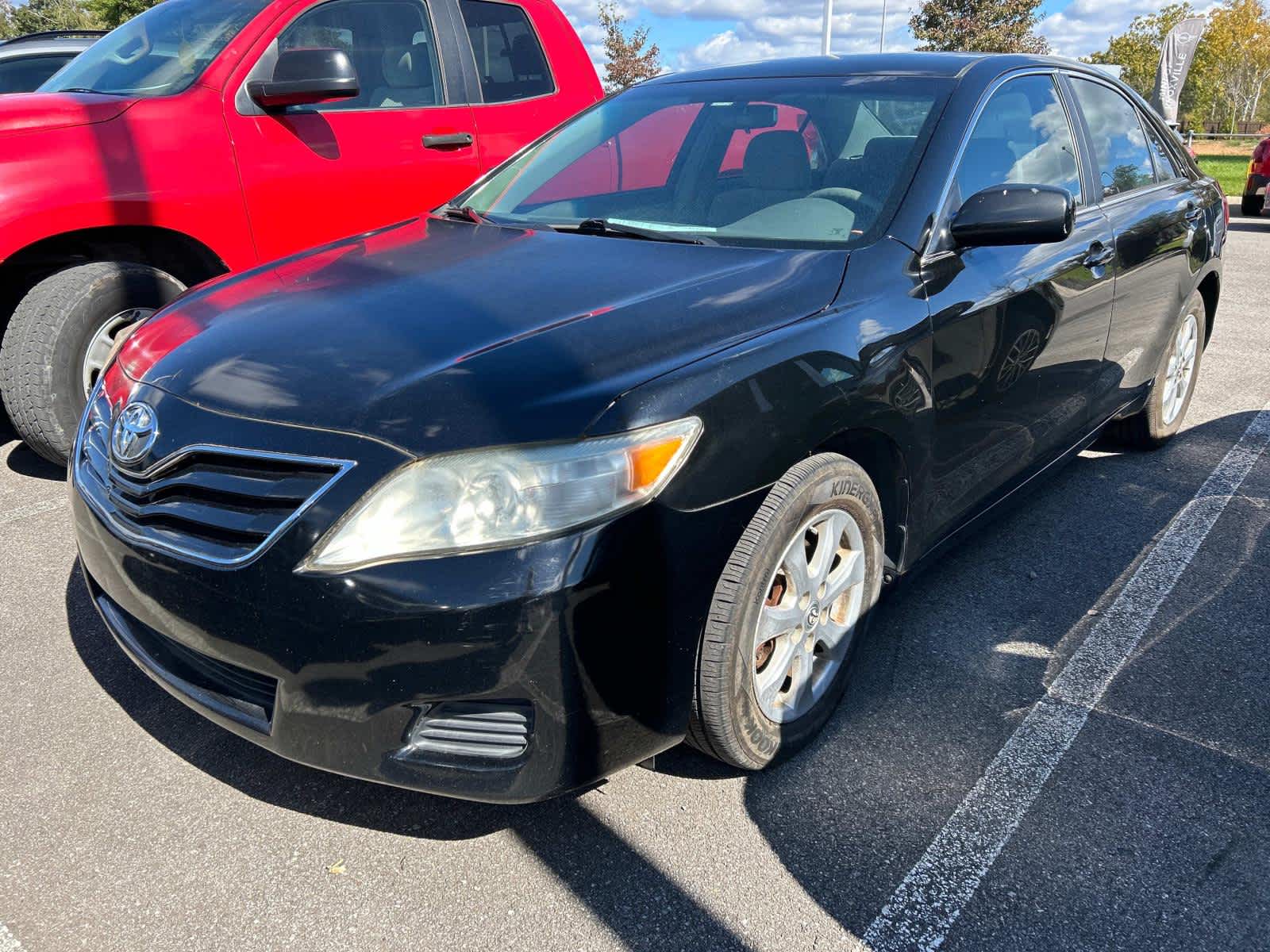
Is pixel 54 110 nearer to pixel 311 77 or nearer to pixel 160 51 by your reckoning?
pixel 160 51

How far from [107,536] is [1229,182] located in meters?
22.5

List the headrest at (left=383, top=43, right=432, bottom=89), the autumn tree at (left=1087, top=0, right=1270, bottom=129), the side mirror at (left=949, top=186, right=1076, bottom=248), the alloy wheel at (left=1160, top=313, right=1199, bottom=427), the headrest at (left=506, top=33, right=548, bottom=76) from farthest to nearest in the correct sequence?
the autumn tree at (left=1087, top=0, right=1270, bottom=129), the headrest at (left=506, top=33, right=548, bottom=76), the headrest at (left=383, top=43, right=432, bottom=89), the alloy wheel at (left=1160, top=313, right=1199, bottom=427), the side mirror at (left=949, top=186, right=1076, bottom=248)

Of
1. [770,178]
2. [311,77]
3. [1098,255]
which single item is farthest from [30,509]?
[1098,255]

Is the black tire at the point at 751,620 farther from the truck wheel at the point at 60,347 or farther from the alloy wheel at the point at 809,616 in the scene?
the truck wheel at the point at 60,347

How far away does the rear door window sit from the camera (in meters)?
3.67

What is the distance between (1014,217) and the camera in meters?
2.59

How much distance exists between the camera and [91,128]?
12.5 ft

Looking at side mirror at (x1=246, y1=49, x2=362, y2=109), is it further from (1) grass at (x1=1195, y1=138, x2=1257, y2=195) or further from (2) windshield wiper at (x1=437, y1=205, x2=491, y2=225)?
(1) grass at (x1=1195, y1=138, x2=1257, y2=195)

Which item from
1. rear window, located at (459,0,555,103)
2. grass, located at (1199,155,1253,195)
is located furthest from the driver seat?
grass, located at (1199,155,1253,195)

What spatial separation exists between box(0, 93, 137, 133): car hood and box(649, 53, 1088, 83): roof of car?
2143 millimetres

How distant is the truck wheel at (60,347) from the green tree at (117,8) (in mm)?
23040

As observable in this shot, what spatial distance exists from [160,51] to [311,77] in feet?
2.90

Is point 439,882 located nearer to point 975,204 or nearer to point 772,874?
point 772,874

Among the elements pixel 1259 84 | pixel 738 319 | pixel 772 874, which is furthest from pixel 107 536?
pixel 1259 84
